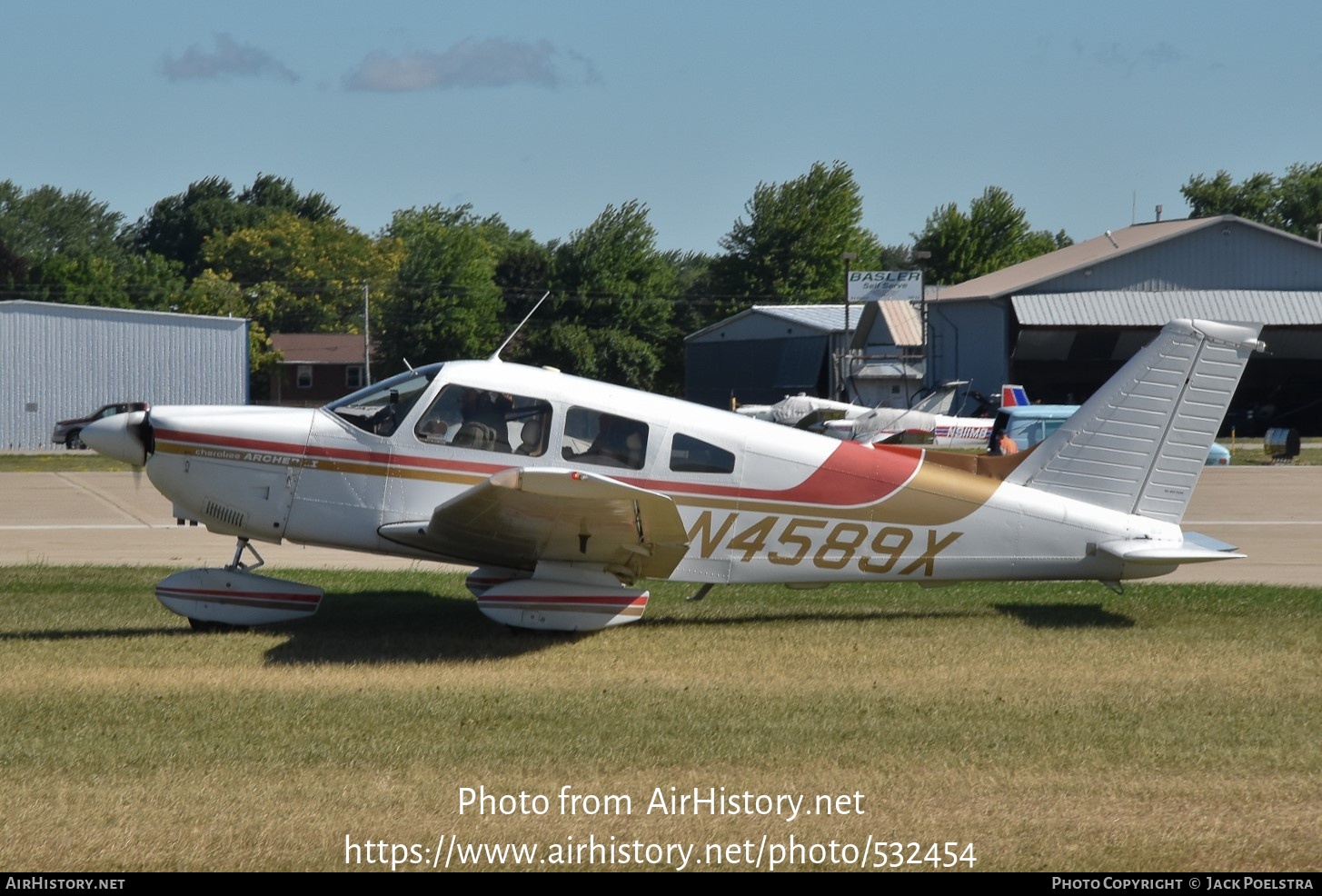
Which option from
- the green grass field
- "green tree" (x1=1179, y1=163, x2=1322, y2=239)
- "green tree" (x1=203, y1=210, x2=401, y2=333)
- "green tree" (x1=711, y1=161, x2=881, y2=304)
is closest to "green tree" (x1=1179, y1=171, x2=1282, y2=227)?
"green tree" (x1=1179, y1=163, x2=1322, y2=239)

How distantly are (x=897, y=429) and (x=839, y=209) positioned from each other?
185 feet

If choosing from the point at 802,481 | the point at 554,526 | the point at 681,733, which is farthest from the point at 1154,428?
the point at 681,733

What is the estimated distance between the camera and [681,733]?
7219 mm

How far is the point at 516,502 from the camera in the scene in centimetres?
884

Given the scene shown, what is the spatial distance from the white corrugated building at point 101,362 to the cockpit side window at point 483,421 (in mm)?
37312

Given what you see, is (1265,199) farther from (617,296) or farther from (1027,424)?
(1027,424)

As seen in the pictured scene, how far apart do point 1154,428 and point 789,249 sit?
261ft

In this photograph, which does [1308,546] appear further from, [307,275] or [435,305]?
[307,275]

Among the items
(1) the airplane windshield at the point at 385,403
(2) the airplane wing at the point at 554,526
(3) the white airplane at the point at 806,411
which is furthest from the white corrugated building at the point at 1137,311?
(1) the airplane windshield at the point at 385,403

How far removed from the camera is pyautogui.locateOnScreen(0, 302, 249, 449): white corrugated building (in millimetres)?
43031

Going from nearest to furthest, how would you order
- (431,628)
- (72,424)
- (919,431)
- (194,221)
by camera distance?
(431,628) < (919,431) < (72,424) < (194,221)

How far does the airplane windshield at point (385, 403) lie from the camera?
9.79 meters

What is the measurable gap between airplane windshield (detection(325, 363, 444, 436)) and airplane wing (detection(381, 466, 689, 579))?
0.79 meters

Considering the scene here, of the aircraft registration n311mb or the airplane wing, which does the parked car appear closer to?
the aircraft registration n311mb
